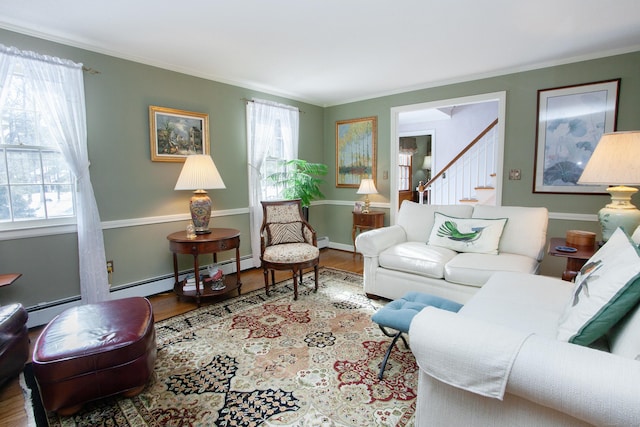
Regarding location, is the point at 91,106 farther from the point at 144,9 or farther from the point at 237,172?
the point at 237,172

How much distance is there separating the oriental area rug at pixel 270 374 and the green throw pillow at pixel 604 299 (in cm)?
89

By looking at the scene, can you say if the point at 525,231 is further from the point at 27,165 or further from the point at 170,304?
the point at 27,165

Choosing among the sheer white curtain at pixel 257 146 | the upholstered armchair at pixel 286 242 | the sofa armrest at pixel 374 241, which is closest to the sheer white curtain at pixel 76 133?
the upholstered armchair at pixel 286 242

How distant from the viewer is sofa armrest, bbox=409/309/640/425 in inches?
34.5

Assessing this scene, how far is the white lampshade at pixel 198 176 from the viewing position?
313cm

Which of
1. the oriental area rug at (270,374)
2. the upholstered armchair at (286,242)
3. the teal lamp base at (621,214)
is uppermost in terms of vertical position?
the teal lamp base at (621,214)

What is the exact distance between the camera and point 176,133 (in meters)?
3.52

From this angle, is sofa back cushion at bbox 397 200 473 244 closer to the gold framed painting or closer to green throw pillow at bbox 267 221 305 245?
green throw pillow at bbox 267 221 305 245

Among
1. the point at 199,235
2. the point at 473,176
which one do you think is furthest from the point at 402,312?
the point at 473,176

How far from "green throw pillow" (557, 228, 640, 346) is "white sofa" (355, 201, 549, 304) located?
3.88 feet

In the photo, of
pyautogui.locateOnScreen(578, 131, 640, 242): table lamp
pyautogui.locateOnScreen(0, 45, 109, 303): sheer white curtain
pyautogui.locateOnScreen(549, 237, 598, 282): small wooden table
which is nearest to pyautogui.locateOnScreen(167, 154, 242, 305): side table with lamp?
pyautogui.locateOnScreen(0, 45, 109, 303): sheer white curtain

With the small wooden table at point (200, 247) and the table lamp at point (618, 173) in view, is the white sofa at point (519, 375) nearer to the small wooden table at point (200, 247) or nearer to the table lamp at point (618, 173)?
the table lamp at point (618, 173)

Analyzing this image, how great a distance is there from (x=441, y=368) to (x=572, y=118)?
3.48 meters

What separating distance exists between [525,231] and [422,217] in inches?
37.7
